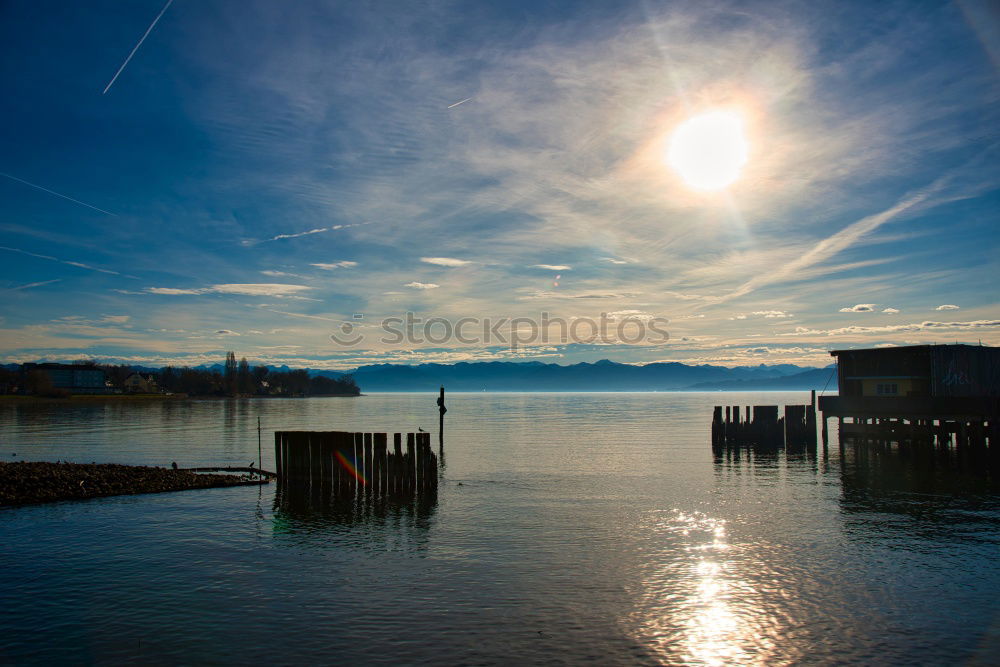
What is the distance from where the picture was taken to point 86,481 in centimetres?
3194

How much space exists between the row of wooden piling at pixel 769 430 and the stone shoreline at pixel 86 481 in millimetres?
44536

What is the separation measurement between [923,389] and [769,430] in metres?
14.0

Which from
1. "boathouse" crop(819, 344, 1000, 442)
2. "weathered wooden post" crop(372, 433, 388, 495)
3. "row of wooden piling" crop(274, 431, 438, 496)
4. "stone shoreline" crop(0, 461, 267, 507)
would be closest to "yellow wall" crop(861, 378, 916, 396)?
"boathouse" crop(819, 344, 1000, 442)

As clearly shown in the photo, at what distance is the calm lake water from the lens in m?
14.2

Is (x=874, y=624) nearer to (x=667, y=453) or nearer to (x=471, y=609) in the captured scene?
(x=471, y=609)

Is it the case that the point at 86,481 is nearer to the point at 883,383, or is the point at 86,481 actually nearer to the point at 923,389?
the point at 883,383

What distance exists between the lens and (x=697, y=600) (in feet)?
57.0

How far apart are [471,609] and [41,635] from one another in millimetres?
10108

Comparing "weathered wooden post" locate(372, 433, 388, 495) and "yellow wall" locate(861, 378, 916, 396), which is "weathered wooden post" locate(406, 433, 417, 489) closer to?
"weathered wooden post" locate(372, 433, 388, 495)

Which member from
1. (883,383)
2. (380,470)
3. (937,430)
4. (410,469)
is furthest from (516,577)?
(937,430)

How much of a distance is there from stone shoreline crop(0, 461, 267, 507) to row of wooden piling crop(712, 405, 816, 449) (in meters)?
44.5

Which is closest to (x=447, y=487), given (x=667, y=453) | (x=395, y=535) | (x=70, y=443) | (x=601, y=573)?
(x=395, y=535)

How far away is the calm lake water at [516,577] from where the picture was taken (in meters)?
14.2

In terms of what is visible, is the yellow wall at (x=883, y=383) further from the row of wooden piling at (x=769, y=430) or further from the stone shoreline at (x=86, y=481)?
the stone shoreline at (x=86, y=481)
